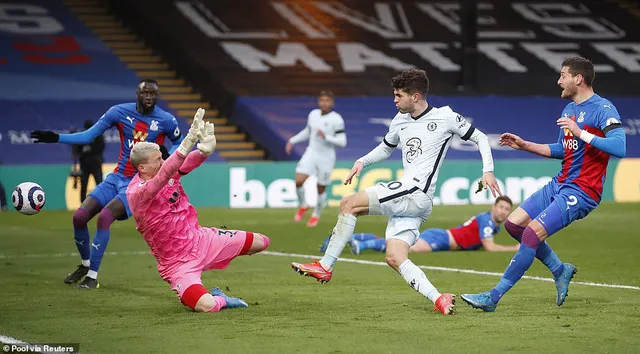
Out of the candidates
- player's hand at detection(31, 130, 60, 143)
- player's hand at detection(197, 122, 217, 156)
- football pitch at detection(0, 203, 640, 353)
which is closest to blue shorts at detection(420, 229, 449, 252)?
football pitch at detection(0, 203, 640, 353)

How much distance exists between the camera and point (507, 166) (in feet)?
89.9

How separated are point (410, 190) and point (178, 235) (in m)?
2.04

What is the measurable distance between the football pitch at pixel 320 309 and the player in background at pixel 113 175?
1.09ft

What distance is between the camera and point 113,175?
12148 millimetres


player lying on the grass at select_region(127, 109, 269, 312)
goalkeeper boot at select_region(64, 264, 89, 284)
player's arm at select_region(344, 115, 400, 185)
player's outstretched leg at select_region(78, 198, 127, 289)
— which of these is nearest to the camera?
player lying on the grass at select_region(127, 109, 269, 312)

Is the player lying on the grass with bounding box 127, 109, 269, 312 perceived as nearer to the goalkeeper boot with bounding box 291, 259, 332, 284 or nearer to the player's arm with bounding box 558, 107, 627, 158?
the goalkeeper boot with bounding box 291, 259, 332, 284

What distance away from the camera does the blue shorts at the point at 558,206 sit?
9.26 meters

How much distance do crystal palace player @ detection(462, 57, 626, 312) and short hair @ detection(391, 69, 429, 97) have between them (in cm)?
81

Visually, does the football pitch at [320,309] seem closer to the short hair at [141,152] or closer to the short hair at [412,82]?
the short hair at [141,152]

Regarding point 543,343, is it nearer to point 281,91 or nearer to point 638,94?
point 281,91

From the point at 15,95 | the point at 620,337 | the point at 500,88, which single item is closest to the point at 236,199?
the point at 15,95

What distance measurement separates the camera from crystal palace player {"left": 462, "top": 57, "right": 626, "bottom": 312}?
9.27m

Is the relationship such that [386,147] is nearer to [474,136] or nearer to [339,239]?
[474,136]

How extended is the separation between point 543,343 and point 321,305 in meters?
2.73
